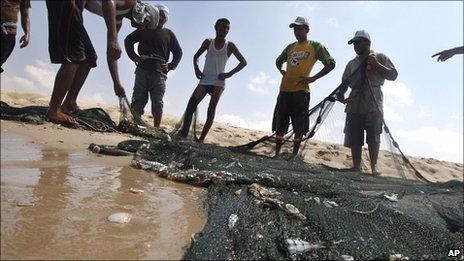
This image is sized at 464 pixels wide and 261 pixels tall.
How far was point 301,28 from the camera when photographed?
17.3 ft

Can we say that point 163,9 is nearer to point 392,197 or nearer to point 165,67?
point 165,67

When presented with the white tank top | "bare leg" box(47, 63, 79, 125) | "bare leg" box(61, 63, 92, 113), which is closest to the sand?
"bare leg" box(47, 63, 79, 125)

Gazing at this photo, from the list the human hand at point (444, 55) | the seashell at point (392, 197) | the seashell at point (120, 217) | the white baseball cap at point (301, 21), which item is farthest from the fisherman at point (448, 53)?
the seashell at point (120, 217)

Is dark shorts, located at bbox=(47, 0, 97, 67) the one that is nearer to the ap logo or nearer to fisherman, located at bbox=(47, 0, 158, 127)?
fisherman, located at bbox=(47, 0, 158, 127)

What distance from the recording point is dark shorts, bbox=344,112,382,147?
5.07m

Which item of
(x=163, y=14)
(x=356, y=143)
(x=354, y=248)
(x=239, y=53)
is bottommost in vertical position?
(x=354, y=248)

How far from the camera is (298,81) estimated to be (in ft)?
17.0

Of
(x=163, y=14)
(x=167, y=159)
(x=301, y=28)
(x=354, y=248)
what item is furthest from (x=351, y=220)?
(x=163, y=14)

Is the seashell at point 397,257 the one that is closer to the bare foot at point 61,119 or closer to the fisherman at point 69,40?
the fisherman at point 69,40

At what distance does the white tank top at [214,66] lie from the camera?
18.4 ft

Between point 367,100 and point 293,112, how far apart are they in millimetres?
932

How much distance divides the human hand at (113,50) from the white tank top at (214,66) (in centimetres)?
242

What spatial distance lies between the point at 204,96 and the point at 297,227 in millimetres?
4020

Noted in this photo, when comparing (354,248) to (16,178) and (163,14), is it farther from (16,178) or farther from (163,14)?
(163,14)
